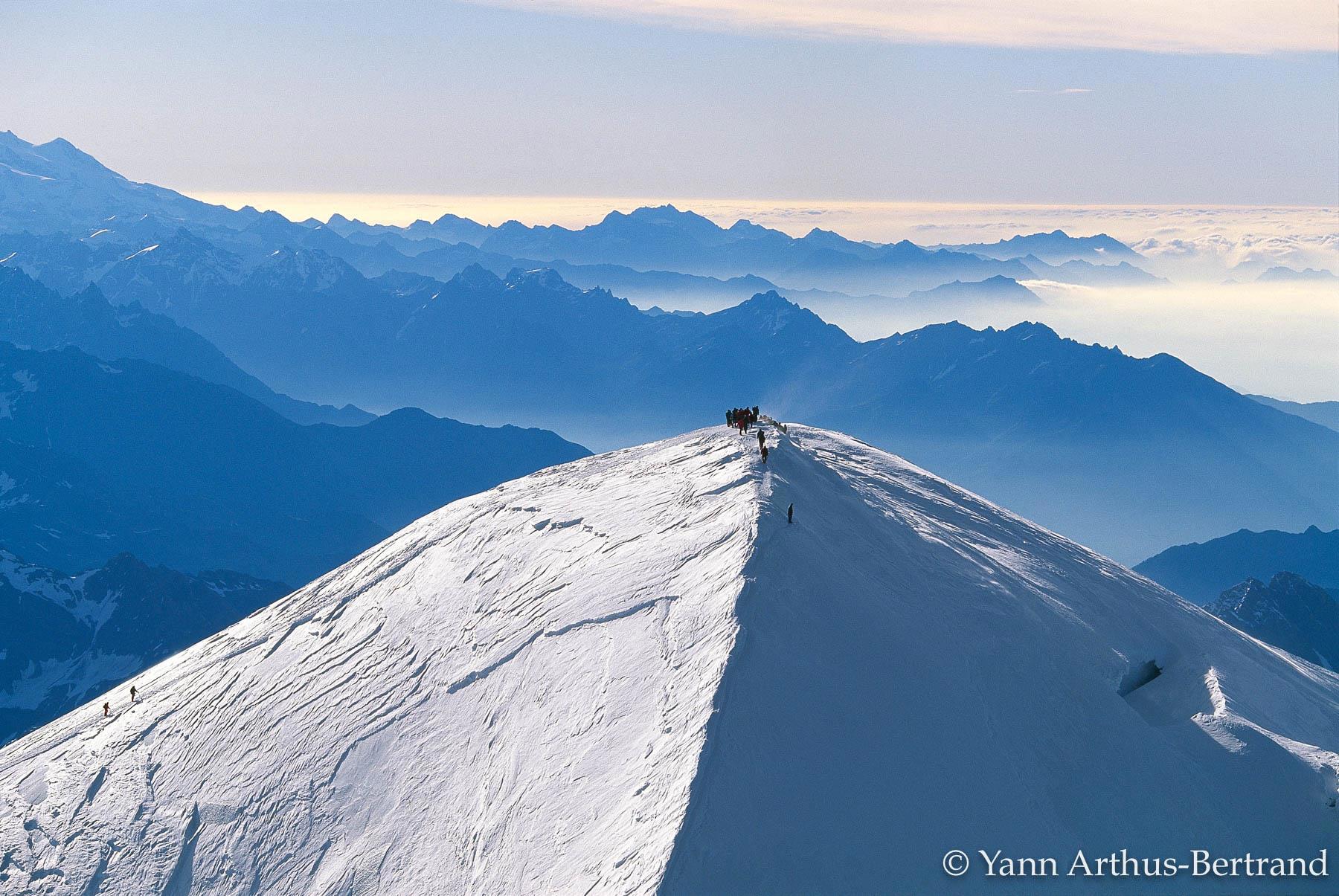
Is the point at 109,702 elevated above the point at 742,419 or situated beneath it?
situated beneath

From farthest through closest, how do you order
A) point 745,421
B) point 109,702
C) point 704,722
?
1. point 109,702
2. point 745,421
3. point 704,722

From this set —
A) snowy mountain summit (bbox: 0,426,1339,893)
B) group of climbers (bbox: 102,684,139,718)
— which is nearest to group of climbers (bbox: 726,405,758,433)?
snowy mountain summit (bbox: 0,426,1339,893)

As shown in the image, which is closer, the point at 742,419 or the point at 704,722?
the point at 704,722

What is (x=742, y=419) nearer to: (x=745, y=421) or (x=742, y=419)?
(x=742, y=419)

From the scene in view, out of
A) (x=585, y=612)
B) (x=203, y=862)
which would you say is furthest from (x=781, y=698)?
(x=203, y=862)

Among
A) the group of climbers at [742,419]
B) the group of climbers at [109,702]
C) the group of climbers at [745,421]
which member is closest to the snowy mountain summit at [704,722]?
the group of climbers at [109,702]

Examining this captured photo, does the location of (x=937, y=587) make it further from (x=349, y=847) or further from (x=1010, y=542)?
(x=349, y=847)

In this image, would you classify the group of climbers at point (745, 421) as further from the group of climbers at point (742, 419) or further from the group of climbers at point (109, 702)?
the group of climbers at point (109, 702)

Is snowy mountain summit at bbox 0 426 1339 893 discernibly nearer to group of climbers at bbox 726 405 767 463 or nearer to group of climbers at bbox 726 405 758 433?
group of climbers at bbox 726 405 767 463

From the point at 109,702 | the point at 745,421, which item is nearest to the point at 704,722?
the point at 745,421
